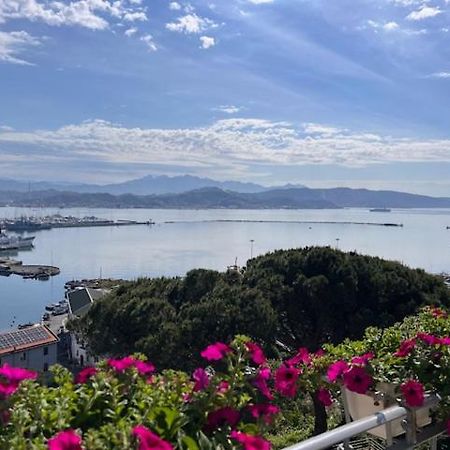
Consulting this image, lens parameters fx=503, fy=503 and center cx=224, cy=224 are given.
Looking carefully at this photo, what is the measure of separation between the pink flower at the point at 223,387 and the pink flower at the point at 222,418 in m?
0.05

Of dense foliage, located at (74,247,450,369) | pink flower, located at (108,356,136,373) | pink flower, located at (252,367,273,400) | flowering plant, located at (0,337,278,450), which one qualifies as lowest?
dense foliage, located at (74,247,450,369)

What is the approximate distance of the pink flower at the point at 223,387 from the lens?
45.2 inches

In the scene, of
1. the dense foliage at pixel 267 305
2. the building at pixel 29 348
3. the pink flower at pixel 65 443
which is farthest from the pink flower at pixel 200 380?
the building at pixel 29 348

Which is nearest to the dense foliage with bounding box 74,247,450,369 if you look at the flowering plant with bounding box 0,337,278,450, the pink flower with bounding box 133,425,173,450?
the flowering plant with bounding box 0,337,278,450

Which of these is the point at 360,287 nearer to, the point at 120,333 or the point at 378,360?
the point at 120,333

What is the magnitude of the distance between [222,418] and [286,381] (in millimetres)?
561

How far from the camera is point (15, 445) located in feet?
2.82

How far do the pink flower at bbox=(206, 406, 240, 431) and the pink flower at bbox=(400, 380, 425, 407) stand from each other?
562mm

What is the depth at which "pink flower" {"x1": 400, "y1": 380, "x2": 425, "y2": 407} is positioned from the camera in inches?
54.4

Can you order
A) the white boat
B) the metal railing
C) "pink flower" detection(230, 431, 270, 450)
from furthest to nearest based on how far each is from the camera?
the white boat → the metal railing → "pink flower" detection(230, 431, 270, 450)

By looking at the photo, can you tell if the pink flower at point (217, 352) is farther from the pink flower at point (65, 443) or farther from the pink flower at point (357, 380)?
the pink flower at point (65, 443)

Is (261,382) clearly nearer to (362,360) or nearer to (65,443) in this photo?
(362,360)

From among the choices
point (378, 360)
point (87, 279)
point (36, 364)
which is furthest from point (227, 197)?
point (378, 360)

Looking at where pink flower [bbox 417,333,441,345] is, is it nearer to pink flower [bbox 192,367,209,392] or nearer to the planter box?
the planter box
